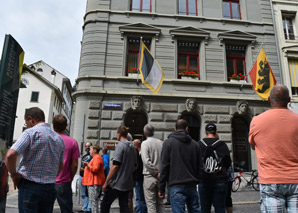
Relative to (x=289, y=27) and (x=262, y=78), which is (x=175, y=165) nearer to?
(x=262, y=78)

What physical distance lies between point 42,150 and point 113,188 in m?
1.59

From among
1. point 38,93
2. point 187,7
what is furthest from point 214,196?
point 38,93

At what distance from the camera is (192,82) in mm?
12711

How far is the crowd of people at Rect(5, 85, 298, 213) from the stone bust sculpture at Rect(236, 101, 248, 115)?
27.9 ft

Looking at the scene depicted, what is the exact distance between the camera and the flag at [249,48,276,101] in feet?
36.2

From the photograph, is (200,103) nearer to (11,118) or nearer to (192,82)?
(192,82)

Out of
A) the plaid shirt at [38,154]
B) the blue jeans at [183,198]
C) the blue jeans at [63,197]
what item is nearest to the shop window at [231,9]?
the blue jeans at [183,198]

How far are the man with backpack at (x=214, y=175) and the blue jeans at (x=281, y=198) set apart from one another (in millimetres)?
1557

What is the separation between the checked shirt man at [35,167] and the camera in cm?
264

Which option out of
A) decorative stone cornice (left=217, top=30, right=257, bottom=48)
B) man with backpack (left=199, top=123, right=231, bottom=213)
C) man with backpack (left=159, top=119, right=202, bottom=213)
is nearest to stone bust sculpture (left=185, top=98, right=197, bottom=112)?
decorative stone cornice (left=217, top=30, right=257, bottom=48)

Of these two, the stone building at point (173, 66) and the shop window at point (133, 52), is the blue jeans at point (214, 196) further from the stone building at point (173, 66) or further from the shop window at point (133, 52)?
the shop window at point (133, 52)

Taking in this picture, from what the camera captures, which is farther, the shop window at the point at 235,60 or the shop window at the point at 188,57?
the shop window at the point at 235,60

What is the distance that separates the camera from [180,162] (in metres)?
3.44

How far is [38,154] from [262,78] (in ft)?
36.4
